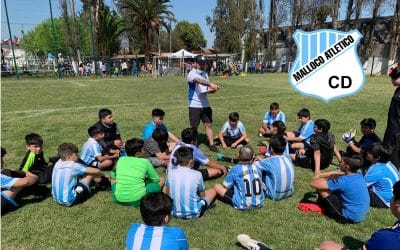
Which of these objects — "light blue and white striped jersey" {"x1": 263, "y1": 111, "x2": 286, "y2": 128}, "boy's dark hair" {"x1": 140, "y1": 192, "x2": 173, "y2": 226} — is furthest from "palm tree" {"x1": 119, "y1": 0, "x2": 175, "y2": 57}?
"boy's dark hair" {"x1": 140, "y1": 192, "x2": 173, "y2": 226}

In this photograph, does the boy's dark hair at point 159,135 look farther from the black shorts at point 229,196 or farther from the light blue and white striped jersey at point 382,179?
the light blue and white striped jersey at point 382,179

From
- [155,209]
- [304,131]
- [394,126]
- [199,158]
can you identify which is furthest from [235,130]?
[155,209]

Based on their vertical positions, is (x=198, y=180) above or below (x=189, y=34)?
below

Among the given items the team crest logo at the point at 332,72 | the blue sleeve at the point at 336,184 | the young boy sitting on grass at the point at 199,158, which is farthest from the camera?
the team crest logo at the point at 332,72

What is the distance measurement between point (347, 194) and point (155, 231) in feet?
8.49

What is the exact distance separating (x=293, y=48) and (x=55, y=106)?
44.1 m

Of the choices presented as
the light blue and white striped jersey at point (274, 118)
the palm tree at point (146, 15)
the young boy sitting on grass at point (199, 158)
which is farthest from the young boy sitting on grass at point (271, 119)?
the palm tree at point (146, 15)

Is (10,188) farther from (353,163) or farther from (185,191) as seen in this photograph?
(353,163)

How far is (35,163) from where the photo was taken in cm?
538

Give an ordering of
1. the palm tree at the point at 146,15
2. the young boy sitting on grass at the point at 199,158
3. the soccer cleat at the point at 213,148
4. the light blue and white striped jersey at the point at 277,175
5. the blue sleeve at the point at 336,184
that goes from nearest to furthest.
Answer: the blue sleeve at the point at 336,184 < the light blue and white striped jersey at the point at 277,175 < the young boy sitting on grass at the point at 199,158 < the soccer cleat at the point at 213,148 < the palm tree at the point at 146,15

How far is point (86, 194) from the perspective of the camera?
16.5ft

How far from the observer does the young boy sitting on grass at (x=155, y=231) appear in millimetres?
2764

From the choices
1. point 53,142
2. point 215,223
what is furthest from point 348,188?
point 53,142

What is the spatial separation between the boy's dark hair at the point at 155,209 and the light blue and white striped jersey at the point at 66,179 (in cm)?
209
